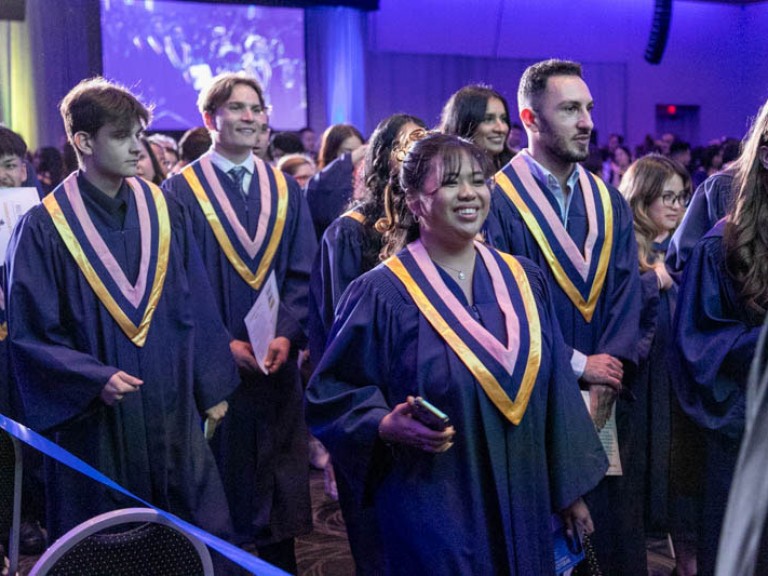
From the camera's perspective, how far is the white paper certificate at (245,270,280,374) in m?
4.09

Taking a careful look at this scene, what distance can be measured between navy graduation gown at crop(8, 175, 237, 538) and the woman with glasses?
159 cm

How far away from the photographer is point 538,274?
2.68 metres

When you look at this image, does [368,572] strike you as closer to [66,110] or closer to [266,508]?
[266,508]

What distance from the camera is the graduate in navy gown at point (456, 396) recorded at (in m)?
2.42

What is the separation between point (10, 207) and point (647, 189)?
8.45 feet

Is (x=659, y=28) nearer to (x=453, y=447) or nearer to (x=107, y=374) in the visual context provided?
(x=107, y=374)

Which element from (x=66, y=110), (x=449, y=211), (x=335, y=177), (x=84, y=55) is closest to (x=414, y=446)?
(x=449, y=211)

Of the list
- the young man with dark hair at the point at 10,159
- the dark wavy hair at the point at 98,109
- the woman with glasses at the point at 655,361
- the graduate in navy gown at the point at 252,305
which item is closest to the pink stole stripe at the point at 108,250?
the dark wavy hair at the point at 98,109

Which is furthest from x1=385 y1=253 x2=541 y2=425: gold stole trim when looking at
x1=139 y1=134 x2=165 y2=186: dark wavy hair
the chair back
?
x1=139 y1=134 x2=165 y2=186: dark wavy hair

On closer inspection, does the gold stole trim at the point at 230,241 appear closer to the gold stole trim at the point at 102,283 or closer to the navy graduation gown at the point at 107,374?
the navy graduation gown at the point at 107,374

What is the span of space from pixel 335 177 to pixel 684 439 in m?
3.06

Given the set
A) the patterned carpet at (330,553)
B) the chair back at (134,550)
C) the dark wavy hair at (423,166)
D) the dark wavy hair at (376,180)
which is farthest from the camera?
the patterned carpet at (330,553)

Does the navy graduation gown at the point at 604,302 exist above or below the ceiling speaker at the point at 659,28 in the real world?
below

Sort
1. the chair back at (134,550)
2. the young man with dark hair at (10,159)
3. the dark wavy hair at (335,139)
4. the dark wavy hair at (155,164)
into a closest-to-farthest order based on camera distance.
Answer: the chair back at (134,550)
the young man with dark hair at (10,159)
the dark wavy hair at (155,164)
the dark wavy hair at (335,139)
